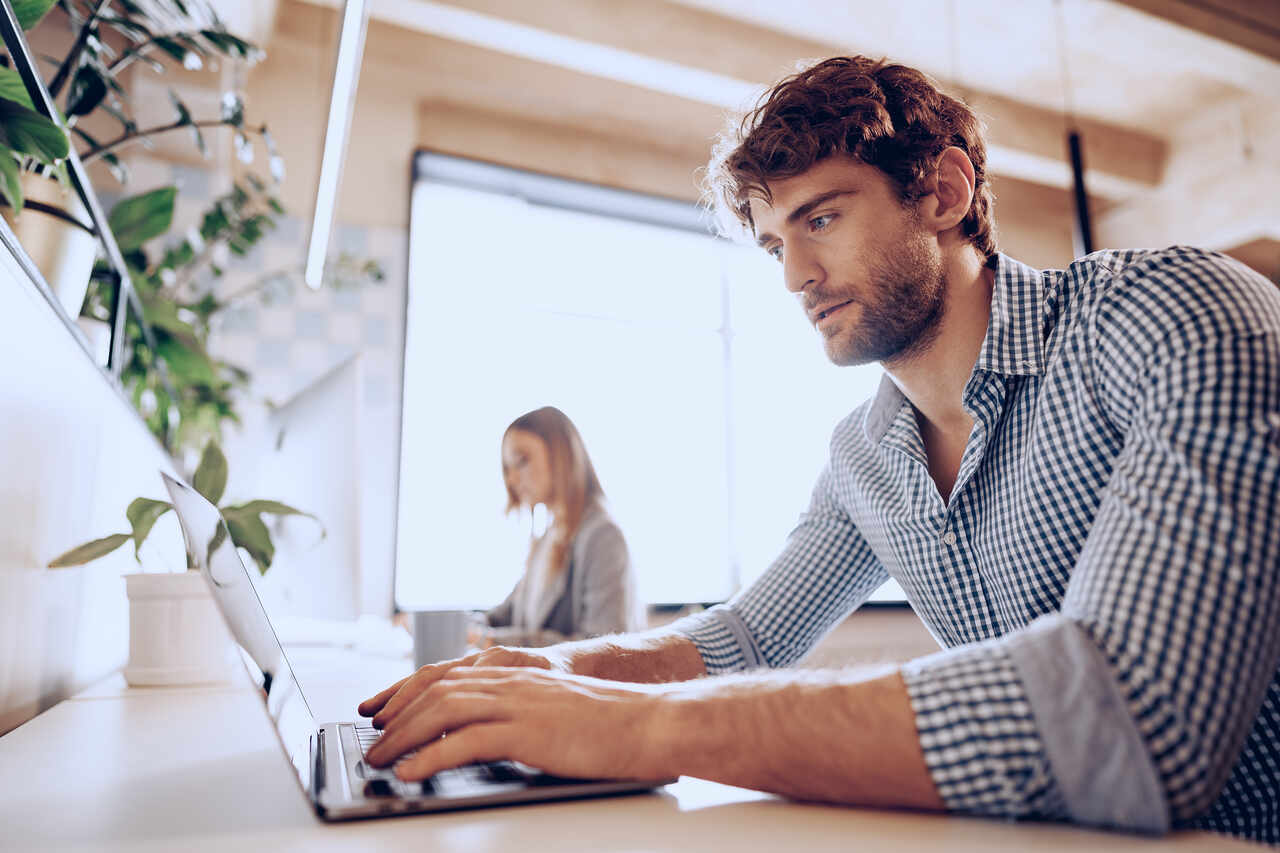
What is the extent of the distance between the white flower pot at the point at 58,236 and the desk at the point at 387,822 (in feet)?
1.93

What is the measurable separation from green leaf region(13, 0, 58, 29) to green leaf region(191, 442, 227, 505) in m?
0.52

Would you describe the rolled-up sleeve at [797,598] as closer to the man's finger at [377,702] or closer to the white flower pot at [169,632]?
the man's finger at [377,702]

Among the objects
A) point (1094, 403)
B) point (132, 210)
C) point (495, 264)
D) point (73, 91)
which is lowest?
point (1094, 403)

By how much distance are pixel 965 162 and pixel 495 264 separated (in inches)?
120

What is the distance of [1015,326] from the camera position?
895mm

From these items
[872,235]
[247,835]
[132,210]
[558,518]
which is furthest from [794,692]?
[558,518]

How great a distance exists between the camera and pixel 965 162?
1253mm

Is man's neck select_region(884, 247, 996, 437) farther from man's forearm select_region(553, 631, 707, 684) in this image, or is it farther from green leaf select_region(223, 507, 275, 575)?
green leaf select_region(223, 507, 275, 575)

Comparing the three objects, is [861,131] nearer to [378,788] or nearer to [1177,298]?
[1177,298]

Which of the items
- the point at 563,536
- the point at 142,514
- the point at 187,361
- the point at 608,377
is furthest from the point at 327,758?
the point at 608,377

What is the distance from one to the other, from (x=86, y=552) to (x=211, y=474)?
0.63ft

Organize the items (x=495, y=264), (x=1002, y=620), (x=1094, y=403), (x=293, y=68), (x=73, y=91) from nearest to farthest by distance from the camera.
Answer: (x=1094, y=403) → (x=1002, y=620) → (x=73, y=91) → (x=293, y=68) → (x=495, y=264)

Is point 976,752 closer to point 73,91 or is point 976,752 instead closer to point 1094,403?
point 1094,403

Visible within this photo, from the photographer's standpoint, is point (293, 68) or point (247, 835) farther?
point (293, 68)
